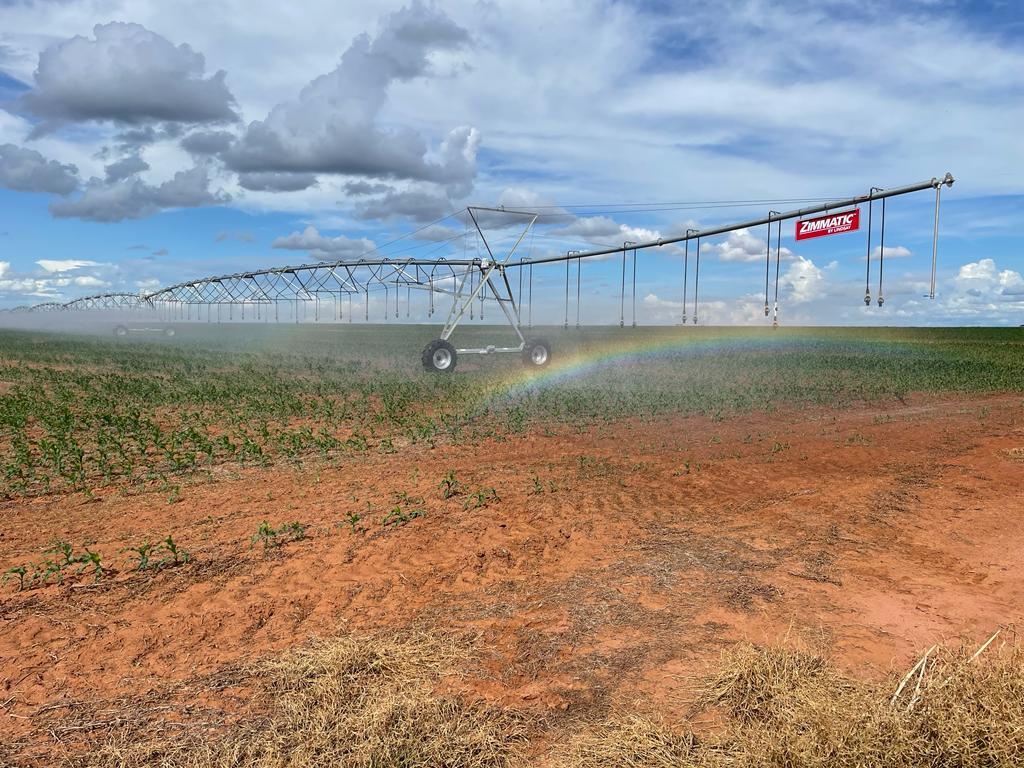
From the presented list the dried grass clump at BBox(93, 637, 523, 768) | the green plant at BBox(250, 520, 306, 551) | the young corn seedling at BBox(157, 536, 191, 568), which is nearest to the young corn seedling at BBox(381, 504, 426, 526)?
the green plant at BBox(250, 520, 306, 551)

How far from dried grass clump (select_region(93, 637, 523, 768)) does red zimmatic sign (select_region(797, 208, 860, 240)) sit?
1196 cm

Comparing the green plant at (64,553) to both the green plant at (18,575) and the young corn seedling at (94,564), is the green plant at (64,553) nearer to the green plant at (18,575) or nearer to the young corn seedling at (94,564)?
the young corn seedling at (94,564)

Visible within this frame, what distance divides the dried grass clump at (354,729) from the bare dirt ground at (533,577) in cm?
33

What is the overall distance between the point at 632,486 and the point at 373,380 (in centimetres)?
1705

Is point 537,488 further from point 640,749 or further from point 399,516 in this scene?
point 640,749

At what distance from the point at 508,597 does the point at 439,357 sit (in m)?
21.5

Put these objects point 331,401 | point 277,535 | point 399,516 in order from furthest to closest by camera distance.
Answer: point 331,401
point 399,516
point 277,535

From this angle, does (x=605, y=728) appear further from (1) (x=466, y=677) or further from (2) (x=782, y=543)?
(2) (x=782, y=543)

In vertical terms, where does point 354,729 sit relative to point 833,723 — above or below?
below

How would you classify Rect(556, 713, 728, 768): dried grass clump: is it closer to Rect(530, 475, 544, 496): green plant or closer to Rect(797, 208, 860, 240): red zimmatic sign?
Rect(530, 475, 544, 496): green plant

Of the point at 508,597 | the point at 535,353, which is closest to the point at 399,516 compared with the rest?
the point at 508,597

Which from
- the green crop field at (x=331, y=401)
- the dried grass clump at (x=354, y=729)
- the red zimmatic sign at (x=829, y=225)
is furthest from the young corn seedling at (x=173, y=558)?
the red zimmatic sign at (x=829, y=225)

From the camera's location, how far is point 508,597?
618cm

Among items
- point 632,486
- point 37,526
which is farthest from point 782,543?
point 37,526
